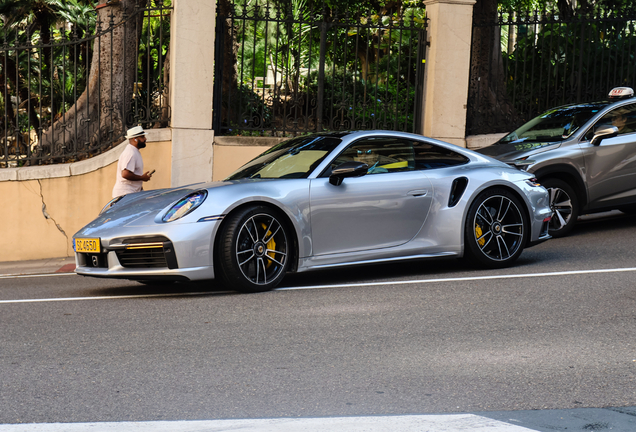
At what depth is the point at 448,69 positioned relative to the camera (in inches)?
488

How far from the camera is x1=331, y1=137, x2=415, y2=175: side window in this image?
7.31 meters

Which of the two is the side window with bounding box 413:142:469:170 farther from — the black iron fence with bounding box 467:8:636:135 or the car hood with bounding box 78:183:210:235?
the black iron fence with bounding box 467:8:636:135

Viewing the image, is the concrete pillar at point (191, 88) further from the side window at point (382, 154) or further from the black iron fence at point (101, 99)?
the side window at point (382, 154)

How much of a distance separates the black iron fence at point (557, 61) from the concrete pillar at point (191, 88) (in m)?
4.30

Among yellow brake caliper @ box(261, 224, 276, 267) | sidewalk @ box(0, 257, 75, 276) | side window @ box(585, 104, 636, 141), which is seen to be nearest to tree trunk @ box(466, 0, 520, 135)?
side window @ box(585, 104, 636, 141)

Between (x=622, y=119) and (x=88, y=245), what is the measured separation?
6.95 meters

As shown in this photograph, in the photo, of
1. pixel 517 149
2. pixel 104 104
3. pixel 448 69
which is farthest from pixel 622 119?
pixel 104 104

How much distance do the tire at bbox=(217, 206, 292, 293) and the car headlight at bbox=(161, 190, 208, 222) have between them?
0.97 ft

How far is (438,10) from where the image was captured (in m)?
A: 12.3

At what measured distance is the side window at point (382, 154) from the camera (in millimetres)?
7312

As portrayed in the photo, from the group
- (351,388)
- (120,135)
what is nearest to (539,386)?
(351,388)

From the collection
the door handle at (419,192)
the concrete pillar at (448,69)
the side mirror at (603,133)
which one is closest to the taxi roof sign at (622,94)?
the side mirror at (603,133)

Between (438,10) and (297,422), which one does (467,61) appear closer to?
(438,10)

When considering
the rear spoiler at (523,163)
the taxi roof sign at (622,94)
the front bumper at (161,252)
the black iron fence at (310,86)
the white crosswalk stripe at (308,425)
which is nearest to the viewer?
the white crosswalk stripe at (308,425)
